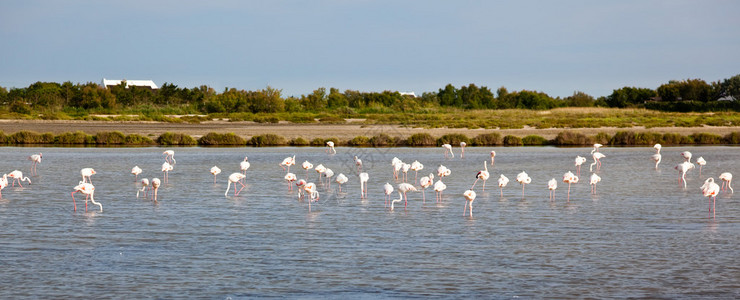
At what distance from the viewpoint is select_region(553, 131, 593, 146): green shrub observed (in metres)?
47.2

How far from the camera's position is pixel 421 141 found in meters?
47.4

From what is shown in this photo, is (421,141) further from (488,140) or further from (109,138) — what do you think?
(109,138)

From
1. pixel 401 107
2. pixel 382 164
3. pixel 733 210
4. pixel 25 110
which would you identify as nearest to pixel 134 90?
pixel 25 110

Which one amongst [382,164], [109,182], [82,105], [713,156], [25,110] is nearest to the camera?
[109,182]

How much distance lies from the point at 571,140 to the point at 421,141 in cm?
892

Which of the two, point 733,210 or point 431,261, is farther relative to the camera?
point 733,210

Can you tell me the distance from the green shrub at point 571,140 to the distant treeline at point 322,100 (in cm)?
5238

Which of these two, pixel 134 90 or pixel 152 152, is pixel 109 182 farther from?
pixel 134 90

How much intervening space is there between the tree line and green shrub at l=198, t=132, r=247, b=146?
49756mm

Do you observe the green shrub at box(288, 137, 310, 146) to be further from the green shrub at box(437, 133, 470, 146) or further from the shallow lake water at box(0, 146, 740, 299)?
the shallow lake water at box(0, 146, 740, 299)

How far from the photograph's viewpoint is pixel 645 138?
48.2 m

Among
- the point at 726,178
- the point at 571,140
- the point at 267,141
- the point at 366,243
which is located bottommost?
the point at 366,243

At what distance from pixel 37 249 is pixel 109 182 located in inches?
454

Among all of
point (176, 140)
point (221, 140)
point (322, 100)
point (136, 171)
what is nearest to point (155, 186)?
point (136, 171)
